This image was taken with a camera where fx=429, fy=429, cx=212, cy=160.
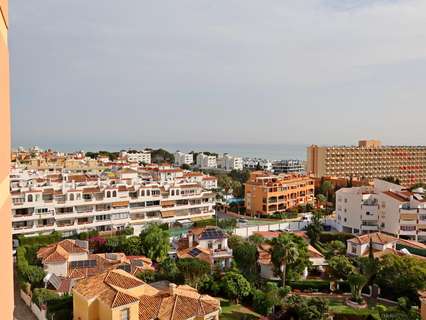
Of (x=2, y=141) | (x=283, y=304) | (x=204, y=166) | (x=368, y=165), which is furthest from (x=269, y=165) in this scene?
(x=2, y=141)

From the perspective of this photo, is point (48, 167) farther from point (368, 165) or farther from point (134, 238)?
point (368, 165)

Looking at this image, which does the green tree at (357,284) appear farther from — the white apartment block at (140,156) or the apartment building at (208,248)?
the white apartment block at (140,156)

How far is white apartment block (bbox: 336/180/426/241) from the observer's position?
157ft

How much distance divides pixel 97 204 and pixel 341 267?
2598cm

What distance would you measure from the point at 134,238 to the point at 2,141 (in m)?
35.6

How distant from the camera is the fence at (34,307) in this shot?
24.1 metres

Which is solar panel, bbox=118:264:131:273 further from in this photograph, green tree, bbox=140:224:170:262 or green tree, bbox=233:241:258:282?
green tree, bbox=233:241:258:282

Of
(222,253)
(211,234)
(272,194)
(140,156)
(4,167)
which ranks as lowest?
(222,253)

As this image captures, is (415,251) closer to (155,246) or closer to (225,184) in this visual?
(155,246)

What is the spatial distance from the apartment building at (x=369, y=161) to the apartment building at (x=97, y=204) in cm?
5271

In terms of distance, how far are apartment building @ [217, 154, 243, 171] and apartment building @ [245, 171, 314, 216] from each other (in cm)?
5772

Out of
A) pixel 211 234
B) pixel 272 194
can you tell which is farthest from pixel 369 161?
pixel 211 234

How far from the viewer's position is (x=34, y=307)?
2566cm

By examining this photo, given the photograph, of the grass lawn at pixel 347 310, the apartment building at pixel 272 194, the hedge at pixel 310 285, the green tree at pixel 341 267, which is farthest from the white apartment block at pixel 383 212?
the grass lawn at pixel 347 310
